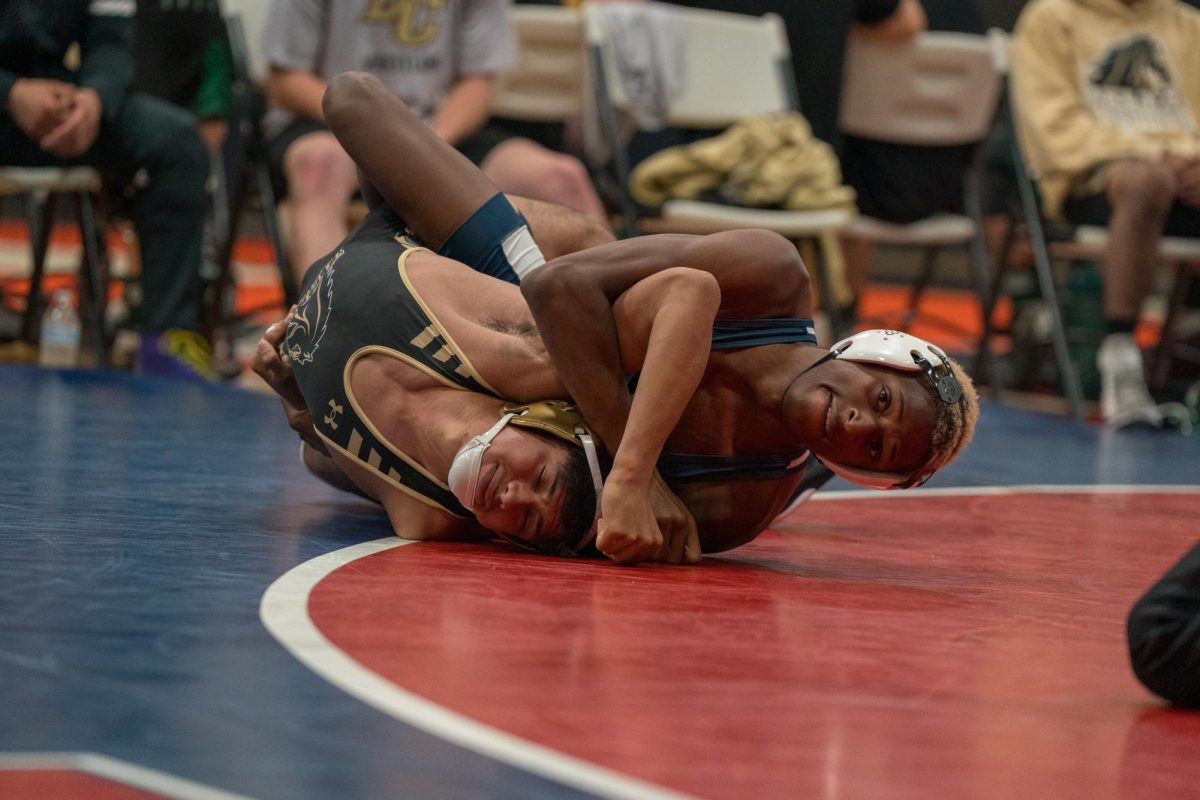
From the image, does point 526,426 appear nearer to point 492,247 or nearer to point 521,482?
point 521,482

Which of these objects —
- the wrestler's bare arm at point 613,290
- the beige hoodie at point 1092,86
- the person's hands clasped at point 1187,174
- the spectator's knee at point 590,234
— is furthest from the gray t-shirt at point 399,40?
the wrestler's bare arm at point 613,290

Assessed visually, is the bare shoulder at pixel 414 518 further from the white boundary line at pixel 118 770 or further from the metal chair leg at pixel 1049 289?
the metal chair leg at pixel 1049 289

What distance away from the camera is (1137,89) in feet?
21.9

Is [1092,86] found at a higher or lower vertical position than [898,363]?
lower

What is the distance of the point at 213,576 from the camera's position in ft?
8.08

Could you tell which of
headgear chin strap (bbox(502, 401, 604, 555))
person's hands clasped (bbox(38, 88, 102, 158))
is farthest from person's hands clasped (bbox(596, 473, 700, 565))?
person's hands clasped (bbox(38, 88, 102, 158))

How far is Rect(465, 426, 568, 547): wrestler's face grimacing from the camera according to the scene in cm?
267

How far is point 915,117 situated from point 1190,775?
543 cm

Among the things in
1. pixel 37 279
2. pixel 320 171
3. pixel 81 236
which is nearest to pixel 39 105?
pixel 81 236

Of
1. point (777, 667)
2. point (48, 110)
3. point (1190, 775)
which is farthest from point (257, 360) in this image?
point (48, 110)

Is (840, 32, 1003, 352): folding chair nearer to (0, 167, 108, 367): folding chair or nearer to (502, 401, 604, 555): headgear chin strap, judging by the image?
(0, 167, 108, 367): folding chair

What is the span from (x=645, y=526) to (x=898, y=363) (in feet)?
1.55

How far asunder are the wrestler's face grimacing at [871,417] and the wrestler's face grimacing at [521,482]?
40 cm

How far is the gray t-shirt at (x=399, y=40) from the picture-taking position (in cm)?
554
